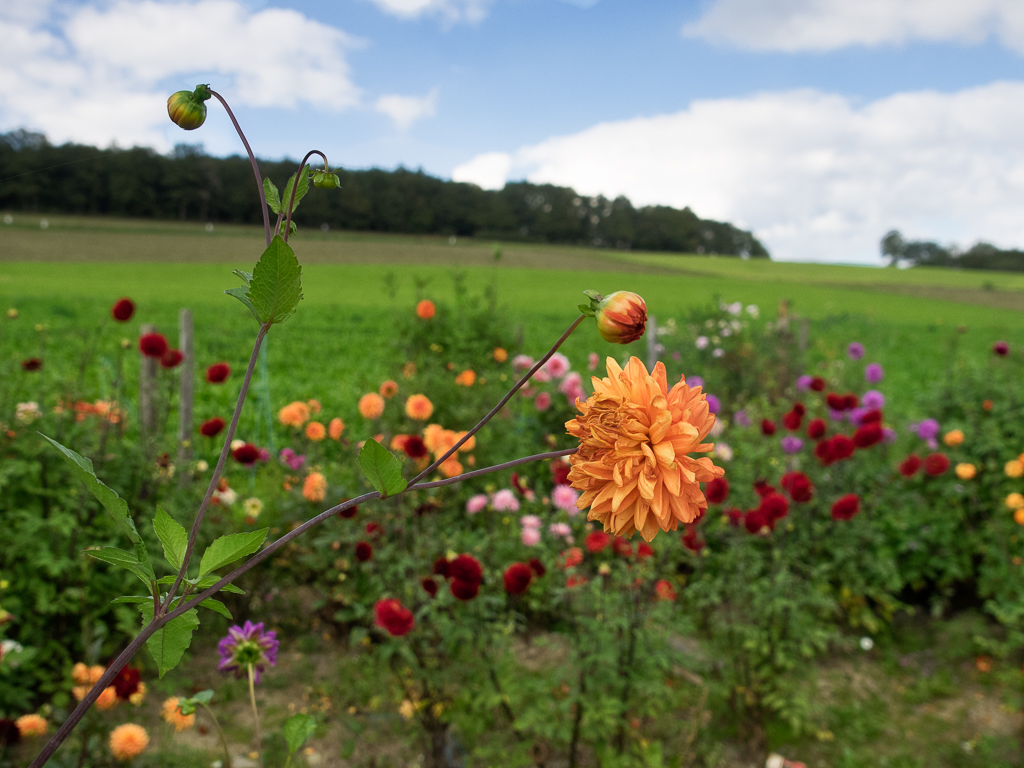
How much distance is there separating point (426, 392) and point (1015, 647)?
9.75 ft

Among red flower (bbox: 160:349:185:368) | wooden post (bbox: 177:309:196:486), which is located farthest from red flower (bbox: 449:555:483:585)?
wooden post (bbox: 177:309:196:486)

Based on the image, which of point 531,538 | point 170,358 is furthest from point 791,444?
point 170,358

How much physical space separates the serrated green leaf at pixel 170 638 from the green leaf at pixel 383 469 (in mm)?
213

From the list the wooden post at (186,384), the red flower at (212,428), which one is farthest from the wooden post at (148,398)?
the red flower at (212,428)

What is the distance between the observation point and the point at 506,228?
39438mm

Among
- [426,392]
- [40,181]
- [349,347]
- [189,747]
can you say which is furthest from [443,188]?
[189,747]

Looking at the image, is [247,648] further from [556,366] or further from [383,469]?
[556,366]

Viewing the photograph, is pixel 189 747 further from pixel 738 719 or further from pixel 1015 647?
pixel 1015 647

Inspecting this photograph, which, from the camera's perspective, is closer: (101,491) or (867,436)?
(101,491)

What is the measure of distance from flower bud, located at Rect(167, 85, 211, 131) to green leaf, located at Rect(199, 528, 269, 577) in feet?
1.48

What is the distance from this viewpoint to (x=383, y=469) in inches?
22.3

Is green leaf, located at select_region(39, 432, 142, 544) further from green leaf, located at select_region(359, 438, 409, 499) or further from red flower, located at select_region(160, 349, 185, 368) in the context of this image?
red flower, located at select_region(160, 349, 185, 368)

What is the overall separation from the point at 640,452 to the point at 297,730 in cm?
66

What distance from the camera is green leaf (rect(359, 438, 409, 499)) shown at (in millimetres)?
552
